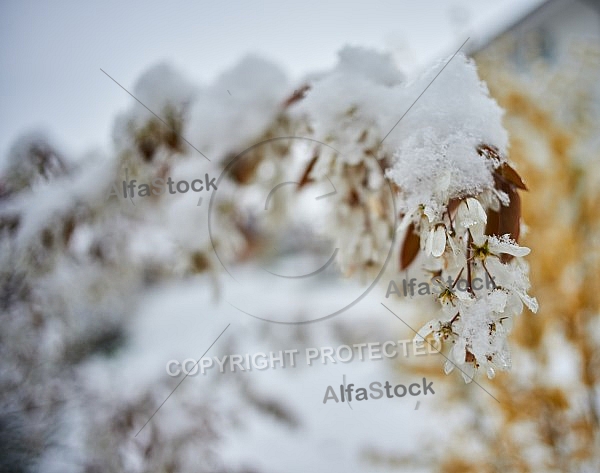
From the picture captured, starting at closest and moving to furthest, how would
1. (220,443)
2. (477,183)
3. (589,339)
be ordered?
(477,183) → (220,443) → (589,339)

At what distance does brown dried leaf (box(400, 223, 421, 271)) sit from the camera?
32cm

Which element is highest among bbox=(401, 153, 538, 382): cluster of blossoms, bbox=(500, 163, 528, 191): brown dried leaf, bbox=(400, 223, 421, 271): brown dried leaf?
bbox=(500, 163, 528, 191): brown dried leaf

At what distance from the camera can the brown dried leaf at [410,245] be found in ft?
1.04

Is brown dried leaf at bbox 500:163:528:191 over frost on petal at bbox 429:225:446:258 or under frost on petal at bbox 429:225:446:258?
over

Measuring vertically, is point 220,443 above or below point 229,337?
below

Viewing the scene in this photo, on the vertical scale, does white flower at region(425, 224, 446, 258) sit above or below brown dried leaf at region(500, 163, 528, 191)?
below

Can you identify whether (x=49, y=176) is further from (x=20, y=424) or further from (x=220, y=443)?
(x=220, y=443)

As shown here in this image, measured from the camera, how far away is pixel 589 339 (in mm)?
1437

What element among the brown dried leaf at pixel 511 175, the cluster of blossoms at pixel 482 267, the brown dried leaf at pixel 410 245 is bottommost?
the cluster of blossoms at pixel 482 267

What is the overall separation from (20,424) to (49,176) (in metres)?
0.60

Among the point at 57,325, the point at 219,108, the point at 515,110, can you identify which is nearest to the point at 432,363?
the point at 515,110

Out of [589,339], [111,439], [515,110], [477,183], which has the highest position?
[515,110]

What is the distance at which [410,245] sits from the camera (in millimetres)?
323

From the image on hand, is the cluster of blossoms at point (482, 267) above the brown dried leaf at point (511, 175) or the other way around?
the other way around
